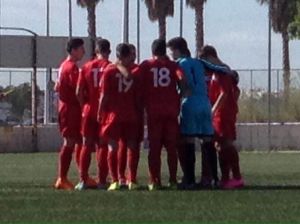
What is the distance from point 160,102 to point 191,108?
22.1 inches

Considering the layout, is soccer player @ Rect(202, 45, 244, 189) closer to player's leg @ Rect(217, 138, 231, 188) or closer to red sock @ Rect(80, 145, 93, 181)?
player's leg @ Rect(217, 138, 231, 188)

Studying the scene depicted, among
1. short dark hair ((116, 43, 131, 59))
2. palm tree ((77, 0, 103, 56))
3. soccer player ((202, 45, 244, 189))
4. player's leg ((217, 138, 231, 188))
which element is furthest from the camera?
palm tree ((77, 0, 103, 56))

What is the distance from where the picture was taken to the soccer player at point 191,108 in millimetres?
18641

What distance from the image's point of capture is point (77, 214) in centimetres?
1483

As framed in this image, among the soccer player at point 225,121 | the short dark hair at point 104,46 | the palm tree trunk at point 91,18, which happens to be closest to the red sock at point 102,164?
the short dark hair at point 104,46

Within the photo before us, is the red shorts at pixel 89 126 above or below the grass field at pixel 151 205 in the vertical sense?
above

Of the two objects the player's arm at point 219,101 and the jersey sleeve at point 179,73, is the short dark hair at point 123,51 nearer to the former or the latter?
the jersey sleeve at point 179,73

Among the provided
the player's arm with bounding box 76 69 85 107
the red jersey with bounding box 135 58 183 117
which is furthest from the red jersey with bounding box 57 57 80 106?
the red jersey with bounding box 135 58 183 117

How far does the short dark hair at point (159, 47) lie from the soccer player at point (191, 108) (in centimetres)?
17

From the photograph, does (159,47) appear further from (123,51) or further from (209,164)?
(209,164)

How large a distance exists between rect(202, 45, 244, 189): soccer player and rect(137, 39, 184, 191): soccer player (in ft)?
2.47

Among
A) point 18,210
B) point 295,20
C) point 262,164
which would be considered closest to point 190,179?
point 18,210

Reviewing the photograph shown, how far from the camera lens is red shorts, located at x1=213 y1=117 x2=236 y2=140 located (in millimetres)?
19031

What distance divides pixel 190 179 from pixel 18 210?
4.03m
